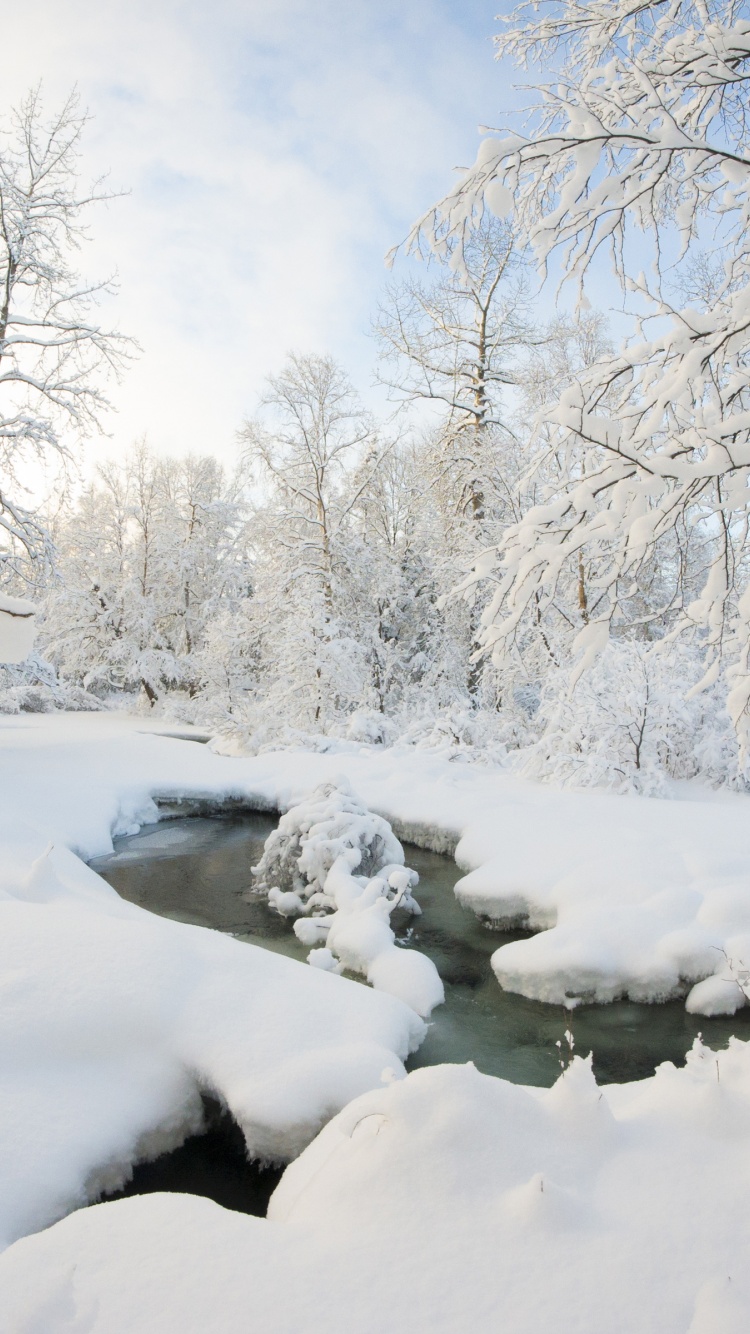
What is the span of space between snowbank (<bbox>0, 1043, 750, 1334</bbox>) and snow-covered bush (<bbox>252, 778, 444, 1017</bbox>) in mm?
2864

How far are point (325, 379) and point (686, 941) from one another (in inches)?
640

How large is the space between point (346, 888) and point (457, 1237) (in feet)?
16.4

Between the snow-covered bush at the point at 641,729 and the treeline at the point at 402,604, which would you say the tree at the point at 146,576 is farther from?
the snow-covered bush at the point at 641,729

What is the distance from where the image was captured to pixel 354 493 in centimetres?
1956

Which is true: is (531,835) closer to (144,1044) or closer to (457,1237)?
(144,1044)

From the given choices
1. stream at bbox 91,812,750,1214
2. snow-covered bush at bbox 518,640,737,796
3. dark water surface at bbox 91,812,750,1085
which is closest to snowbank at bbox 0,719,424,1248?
stream at bbox 91,812,750,1214

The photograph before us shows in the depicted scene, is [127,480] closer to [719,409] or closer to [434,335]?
[434,335]

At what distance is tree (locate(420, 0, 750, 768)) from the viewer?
2.20 m

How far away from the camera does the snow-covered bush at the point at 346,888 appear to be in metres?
5.50

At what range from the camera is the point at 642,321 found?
9.18 ft

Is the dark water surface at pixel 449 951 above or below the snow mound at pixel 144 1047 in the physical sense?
below

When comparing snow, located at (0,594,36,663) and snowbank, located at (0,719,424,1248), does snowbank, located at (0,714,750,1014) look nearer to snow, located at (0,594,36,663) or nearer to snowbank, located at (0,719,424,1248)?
snowbank, located at (0,719,424,1248)

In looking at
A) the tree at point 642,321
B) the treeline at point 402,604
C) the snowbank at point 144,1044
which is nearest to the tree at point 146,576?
the treeline at point 402,604

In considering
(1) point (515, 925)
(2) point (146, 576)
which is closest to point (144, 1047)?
(1) point (515, 925)
